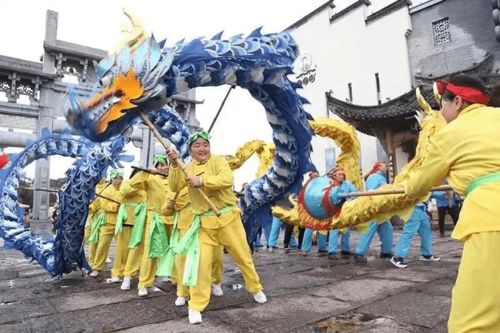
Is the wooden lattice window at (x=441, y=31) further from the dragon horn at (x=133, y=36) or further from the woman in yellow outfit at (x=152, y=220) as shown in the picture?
the dragon horn at (x=133, y=36)

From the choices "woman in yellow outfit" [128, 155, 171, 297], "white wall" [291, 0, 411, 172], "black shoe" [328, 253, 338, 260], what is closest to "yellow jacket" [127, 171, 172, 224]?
"woman in yellow outfit" [128, 155, 171, 297]

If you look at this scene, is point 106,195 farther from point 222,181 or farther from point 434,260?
point 434,260

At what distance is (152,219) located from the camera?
439 cm

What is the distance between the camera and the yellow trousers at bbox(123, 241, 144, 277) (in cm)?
441

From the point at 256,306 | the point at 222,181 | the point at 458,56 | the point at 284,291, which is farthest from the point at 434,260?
the point at 458,56

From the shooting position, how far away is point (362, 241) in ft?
19.3

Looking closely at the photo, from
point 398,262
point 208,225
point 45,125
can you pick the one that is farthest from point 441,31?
point 45,125

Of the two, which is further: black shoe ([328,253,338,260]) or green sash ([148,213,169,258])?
black shoe ([328,253,338,260])

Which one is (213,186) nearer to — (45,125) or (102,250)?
(102,250)

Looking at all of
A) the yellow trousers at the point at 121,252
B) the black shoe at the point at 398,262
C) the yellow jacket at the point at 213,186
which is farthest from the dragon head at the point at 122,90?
the black shoe at the point at 398,262

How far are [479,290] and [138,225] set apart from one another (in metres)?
3.91

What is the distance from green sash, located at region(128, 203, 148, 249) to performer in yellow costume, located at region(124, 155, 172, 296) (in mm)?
70

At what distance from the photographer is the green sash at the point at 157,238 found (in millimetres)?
4137

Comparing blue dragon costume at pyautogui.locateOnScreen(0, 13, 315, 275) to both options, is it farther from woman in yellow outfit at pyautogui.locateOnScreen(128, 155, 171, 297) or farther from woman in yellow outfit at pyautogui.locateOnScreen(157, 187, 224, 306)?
woman in yellow outfit at pyautogui.locateOnScreen(157, 187, 224, 306)
